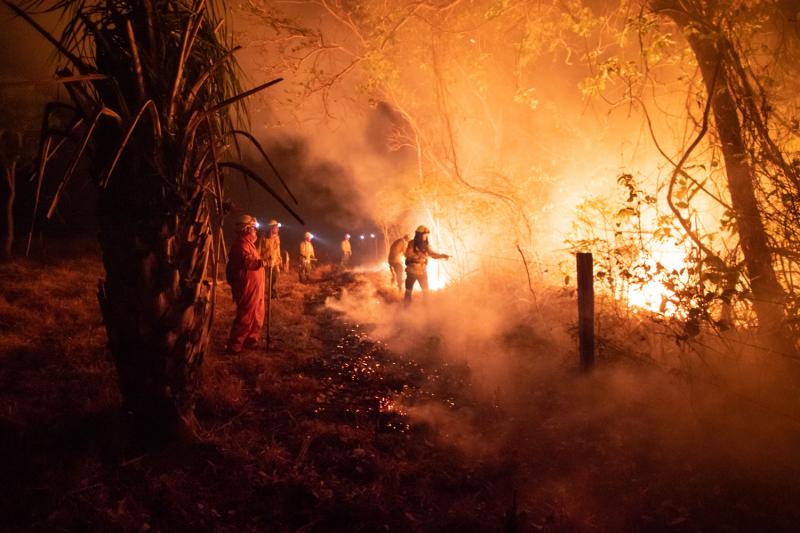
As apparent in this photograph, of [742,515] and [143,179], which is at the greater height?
[143,179]

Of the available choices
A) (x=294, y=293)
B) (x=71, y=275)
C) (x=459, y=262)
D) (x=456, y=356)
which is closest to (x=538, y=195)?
(x=459, y=262)

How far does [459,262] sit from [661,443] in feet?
29.1

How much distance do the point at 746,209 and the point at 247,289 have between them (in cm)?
671

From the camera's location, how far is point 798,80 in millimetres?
4215

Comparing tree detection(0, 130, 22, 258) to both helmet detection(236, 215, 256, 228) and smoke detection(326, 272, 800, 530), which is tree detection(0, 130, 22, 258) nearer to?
helmet detection(236, 215, 256, 228)

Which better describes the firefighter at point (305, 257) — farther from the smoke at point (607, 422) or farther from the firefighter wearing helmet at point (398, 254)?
the smoke at point (607, 422)

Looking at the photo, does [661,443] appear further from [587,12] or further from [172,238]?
[587,12]

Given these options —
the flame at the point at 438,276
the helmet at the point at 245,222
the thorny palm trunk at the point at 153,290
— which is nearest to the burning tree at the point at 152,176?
the thorny palm trunk at the point at 153,290

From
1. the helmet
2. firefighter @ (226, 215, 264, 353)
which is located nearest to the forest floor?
firefighter @ (226, 215, 264, 353)

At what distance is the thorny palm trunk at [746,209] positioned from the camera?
399 cm

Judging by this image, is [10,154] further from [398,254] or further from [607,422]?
[607,422]

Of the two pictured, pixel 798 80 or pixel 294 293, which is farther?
pixel 294 293

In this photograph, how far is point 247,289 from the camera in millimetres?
6574

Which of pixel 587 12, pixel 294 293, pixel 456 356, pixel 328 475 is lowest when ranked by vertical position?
pixel 328 475
